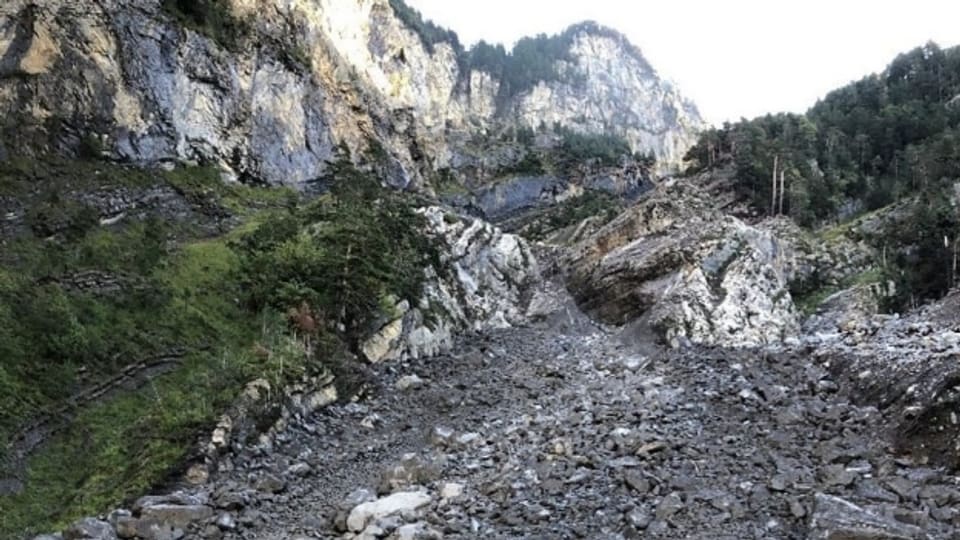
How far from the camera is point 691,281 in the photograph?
3284 centimetres

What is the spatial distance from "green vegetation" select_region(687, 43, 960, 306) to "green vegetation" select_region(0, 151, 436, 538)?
40363 mm

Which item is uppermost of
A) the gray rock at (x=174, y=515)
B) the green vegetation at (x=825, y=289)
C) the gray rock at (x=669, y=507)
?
the gray rock at (x=174, y=515)

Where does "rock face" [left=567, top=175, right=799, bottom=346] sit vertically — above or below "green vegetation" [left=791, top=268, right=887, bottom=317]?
above

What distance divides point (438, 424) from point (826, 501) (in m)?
12.4

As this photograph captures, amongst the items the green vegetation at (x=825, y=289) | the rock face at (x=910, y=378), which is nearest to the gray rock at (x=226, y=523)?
the rock face at (x=910, y=378)

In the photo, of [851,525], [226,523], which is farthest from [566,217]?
[851,525]

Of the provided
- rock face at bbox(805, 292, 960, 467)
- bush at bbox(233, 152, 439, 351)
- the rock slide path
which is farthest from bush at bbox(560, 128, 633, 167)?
the rock slide path

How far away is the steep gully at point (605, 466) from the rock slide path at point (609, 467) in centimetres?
5

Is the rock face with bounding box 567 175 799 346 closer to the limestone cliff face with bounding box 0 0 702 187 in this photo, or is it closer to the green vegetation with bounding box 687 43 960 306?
the green vegetation with bounding box 687 43 960 306

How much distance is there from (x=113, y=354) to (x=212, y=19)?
153ft

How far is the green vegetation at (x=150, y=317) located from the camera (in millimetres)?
15938

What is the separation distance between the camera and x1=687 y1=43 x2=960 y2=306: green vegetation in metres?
70.3

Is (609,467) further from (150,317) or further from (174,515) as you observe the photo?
(150,317)

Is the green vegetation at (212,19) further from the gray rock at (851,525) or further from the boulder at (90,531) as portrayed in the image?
the gray rock at (851,525)
